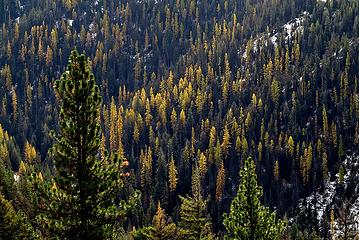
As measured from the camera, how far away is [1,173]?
99.7m

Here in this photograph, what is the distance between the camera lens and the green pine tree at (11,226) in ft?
127

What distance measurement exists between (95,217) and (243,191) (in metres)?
12.4

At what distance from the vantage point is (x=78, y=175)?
26969mm

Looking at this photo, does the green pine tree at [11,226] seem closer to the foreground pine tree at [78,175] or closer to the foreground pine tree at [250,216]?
the foreground pine tree at [78,175]

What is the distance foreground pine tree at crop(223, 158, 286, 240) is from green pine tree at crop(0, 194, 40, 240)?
51.7 feet

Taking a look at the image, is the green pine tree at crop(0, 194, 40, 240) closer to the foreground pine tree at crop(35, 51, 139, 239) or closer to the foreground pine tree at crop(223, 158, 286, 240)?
the foreground pine tree at crop(35, 51, 139, 239)

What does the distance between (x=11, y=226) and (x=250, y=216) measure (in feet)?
61.4

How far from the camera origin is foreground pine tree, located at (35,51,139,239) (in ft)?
86.0

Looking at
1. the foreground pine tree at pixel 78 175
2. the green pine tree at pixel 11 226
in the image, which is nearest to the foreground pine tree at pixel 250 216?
the foreground pine tree at pixel 78 175

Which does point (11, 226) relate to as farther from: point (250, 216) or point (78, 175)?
point (250, 216)

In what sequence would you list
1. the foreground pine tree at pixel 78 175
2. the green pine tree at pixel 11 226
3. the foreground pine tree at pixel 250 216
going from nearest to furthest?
1. the foreground pine tree at pixel 78 175
2. the foreground pine tree at pixel 250 216
3. the green pine tree at pixel 11 226

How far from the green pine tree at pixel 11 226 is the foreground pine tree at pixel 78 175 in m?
13.2

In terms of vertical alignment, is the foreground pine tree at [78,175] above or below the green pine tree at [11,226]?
above

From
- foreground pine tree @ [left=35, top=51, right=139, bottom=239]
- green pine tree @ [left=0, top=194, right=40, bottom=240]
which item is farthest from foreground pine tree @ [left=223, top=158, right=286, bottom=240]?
green pine tree @ [left=0, top=194, right=40, bottom=240]
